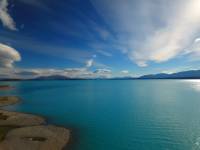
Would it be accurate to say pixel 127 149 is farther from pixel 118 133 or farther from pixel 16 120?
pixel 16 120

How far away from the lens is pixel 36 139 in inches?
798

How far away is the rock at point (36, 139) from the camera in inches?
714

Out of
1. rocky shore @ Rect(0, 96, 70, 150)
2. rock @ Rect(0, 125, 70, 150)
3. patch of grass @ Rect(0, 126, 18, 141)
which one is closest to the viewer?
rock @ Rect(0, 125, 70, 150)

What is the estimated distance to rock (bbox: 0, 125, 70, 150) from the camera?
18145 mm

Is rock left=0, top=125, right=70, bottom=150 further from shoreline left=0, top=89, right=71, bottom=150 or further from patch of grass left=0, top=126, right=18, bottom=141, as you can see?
patch of grass left=0, top=126, right=18, bottom=141

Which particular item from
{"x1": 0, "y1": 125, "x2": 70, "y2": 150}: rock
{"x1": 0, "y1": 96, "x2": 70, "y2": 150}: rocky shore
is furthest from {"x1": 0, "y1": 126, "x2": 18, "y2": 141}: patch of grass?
{"x1": 0, "y1": 125, "x2": 70, "y2": 150}: rock

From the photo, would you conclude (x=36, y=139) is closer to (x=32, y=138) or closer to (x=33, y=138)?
(x=33, y=138)

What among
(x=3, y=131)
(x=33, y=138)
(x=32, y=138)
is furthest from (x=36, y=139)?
(x=3, y=131)

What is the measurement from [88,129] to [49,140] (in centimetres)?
769

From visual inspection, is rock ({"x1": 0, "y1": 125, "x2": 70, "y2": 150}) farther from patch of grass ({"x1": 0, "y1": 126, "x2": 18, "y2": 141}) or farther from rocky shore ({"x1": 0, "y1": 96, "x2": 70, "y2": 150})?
patch of grass ({"x1": 0, "y1": 126, "x2": 18, "y2": 141})

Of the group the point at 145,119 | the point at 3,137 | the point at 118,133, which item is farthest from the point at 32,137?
the point at 145,119

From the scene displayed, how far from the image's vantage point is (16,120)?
2928cm

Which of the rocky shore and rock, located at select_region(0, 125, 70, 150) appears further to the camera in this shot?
the rocky shore

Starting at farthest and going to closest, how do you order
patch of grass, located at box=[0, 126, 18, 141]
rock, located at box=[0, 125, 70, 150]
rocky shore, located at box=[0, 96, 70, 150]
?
patch of grass, located at box=[0, 126, 18, 141] → rocky shore, located at box=[0, 96, 70, 150] → rock, located at box=[0, 125, 70, 150]
